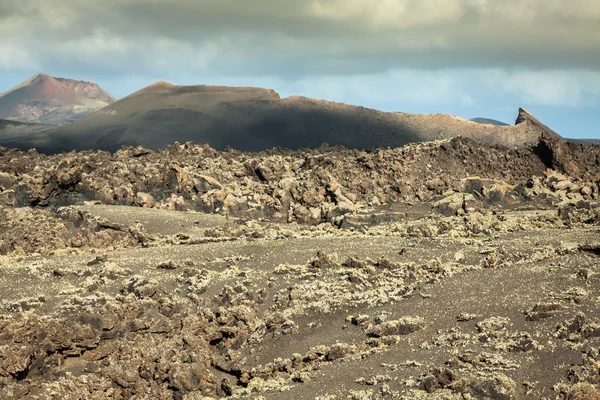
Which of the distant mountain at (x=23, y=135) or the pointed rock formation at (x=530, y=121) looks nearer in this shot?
the pointed rock formation at (x=530, y=121)

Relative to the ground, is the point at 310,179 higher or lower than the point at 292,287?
higher

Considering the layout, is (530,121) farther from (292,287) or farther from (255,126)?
(292,287)

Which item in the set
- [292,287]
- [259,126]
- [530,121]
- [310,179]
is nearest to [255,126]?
[259,126]

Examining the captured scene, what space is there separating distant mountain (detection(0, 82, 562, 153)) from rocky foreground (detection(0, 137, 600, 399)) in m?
34.5

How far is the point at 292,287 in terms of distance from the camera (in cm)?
2748

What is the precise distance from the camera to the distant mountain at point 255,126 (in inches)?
3324

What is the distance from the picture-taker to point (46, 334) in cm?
2116

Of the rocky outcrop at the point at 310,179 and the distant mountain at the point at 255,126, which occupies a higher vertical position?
the distant mountain at the point at 255,126

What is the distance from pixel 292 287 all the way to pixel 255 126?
64.4 m

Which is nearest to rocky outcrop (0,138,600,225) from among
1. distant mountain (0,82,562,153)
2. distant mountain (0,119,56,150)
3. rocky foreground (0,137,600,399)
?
rocky foreground (0,137,600,399)

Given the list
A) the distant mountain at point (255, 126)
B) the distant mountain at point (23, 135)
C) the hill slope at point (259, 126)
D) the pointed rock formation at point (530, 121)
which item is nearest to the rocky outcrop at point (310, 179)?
the distant mountain at point (255, 126)

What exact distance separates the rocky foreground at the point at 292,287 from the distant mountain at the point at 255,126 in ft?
113

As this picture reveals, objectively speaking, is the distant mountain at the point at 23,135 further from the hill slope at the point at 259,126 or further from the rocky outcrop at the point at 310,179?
the rocky outcrop at the point at 310,179

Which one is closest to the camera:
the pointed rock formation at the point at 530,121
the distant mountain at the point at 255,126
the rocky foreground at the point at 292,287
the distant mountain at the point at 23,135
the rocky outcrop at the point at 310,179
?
the rocky foreground at the point at 292,287
